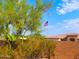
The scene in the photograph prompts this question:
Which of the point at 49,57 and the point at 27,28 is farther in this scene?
the point at 49,57

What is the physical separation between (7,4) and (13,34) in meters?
2.83

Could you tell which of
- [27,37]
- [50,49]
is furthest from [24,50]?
[50,49]

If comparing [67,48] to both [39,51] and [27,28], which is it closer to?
[39,51]

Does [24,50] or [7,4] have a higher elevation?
[7,4]

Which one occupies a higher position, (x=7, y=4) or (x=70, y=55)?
(x=7, y=4)

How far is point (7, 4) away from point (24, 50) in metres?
4.53

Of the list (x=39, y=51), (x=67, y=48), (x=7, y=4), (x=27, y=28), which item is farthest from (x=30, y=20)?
(x=67, y=48)

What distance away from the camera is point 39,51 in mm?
31969

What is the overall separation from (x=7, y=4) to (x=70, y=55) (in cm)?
1153

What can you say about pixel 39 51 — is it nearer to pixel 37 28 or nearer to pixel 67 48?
pixel 67 48

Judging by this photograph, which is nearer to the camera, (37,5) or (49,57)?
(37,5)

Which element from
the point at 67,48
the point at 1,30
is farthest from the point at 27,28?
the point at 67,48

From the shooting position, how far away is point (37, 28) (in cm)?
2669

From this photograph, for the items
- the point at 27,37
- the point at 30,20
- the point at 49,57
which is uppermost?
the point at 30,20
